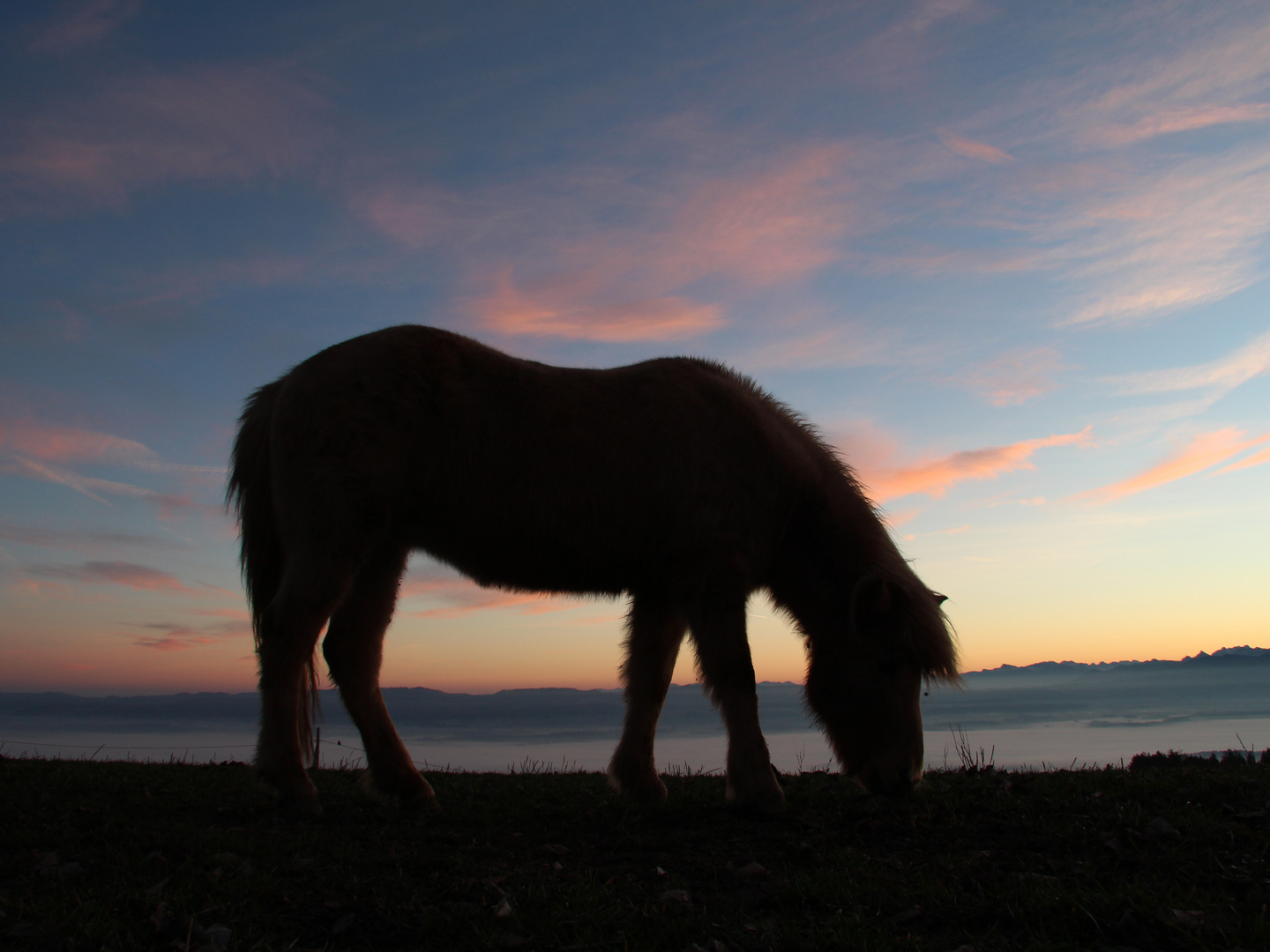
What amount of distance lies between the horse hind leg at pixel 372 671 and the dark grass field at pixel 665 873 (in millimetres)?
206

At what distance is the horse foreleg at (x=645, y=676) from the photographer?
18.5 ft

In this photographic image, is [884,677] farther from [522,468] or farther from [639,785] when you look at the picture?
[522,468]

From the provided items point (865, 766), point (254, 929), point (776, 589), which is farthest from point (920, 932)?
point (776, 589)

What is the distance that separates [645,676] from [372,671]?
1.97 metres

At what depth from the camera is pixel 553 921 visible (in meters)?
2.68

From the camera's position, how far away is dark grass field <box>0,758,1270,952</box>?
2.52 meters

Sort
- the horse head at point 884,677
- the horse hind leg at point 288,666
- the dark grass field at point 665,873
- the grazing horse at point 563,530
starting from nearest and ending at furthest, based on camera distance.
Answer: the dark grass field at point 665,873 < the horse hind leg at point 288,666 < the grazing horse at point 563,530 < the horse head at point 884,677

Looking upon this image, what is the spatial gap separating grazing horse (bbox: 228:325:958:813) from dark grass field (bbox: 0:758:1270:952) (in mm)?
562

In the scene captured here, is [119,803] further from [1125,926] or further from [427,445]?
[1125,926]

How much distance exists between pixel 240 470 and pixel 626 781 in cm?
353

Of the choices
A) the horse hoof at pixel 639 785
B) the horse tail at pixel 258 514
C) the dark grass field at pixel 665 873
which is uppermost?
the horse tail at pixel 258 514

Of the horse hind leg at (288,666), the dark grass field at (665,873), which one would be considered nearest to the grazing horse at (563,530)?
the horse hind leg at (288,666)

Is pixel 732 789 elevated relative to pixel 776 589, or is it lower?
lower

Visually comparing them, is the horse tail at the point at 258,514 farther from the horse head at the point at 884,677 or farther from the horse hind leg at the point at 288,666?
the horse head at the point at 884,677
